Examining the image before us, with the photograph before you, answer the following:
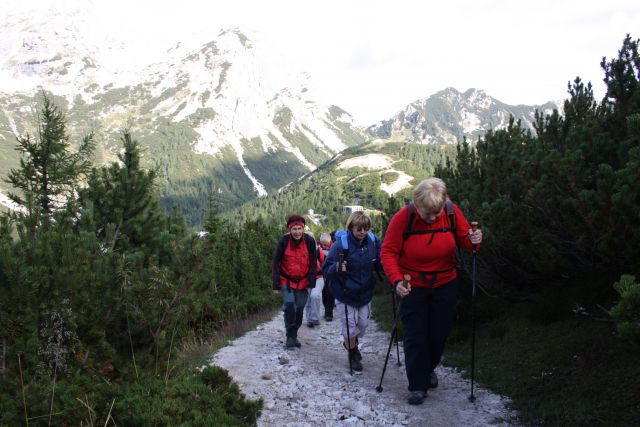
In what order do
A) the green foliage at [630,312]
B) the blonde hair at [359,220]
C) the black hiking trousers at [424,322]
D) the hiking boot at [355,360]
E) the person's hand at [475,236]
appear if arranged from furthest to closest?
the hiking boot at [355,360]
the blonde hair at [359,220]
the black hiking trousers at [424,322]
the person's hand at [475,236]
the green foliage at [630,312]

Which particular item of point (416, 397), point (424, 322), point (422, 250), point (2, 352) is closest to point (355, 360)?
point (416, 397)

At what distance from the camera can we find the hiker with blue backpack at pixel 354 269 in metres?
6.55

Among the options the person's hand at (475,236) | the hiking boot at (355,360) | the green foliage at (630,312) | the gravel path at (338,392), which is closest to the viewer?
the green foliage at (630,312)

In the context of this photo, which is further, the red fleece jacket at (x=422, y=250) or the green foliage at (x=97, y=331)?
the red fleece jacket at (x=422, y=250)

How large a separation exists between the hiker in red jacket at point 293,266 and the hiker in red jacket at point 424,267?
3.09m

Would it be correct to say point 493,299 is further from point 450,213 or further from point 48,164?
point 48,164

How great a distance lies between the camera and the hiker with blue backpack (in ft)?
21.5

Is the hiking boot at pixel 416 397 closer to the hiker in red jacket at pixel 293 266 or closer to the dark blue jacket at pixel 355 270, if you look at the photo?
the dark blue jacket at pixel 355 270

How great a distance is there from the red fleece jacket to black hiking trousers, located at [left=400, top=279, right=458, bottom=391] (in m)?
0.13

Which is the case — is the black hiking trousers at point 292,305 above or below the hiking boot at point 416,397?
above

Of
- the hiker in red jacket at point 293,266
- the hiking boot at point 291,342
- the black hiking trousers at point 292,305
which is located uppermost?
the hiker in red jacket at point 293,266

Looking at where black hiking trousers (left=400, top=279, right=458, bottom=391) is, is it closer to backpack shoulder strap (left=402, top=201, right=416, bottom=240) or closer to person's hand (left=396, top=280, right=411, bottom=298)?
person's hand (left=396, top=280, right=411, bottom=298)

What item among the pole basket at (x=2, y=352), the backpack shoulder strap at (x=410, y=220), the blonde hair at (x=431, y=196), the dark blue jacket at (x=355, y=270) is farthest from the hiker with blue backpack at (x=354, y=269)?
the pole basket at (x=2, y=352)

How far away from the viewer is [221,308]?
1327cm
